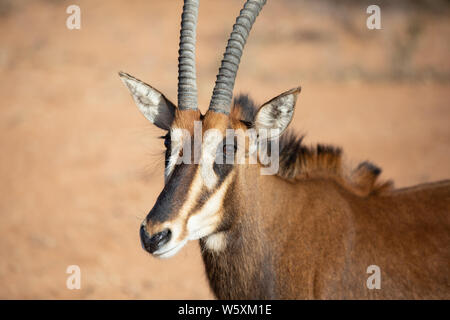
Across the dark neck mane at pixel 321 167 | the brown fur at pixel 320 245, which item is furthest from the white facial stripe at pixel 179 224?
the dark neck mane at pixel 321 167

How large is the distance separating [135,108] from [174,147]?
42.5 ft

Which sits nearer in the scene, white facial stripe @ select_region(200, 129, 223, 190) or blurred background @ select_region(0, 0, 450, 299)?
white facial stripe @ select_region(200, 129, 223, 190)

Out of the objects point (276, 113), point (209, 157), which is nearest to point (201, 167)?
point (209, 157)

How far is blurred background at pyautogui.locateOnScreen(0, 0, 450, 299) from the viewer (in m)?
9.29

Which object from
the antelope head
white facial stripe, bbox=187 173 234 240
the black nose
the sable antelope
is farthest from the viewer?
the sable antelope

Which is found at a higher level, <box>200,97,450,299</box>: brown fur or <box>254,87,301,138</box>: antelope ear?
<box>254,87,301,138</box>: antelope ear

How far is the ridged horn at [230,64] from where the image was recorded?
15.7 feet

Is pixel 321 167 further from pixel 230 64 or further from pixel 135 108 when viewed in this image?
pixel 135 108

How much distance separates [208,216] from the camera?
4512 millimetres

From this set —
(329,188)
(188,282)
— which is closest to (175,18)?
(188,282)

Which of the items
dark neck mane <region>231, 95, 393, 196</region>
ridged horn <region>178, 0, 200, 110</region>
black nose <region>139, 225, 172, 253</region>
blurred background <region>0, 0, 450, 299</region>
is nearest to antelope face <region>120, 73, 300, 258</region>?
black nose <region>139, 225, 172, 253</region>

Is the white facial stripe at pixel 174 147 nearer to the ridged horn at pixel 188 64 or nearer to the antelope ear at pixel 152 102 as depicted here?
the ridged horn at pixel 188 64

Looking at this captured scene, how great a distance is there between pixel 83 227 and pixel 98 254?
116cm

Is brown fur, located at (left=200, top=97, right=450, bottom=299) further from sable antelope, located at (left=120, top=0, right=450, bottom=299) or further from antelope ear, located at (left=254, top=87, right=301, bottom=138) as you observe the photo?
antelope ear, located at (left=254, top=87, right=301, bottom=138)
